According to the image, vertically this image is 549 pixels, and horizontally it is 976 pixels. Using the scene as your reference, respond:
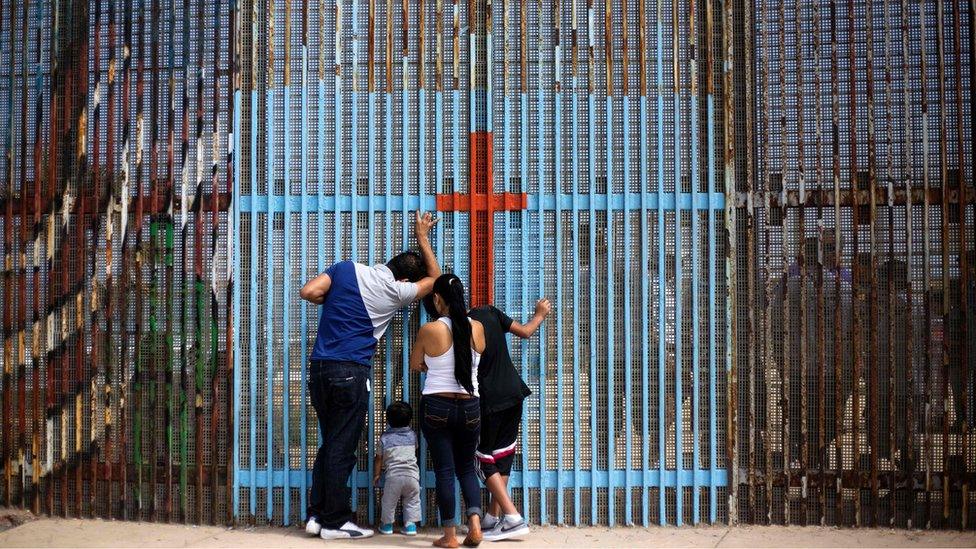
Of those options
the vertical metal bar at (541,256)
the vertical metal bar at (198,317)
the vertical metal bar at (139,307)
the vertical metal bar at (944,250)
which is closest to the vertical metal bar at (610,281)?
the vertical metal bar at (541,256)

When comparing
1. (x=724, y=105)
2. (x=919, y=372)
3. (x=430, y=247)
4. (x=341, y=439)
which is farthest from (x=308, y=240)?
(x=919, y=372)

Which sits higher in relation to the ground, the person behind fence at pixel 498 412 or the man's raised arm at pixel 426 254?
the man's raised arm at pixel 426 254

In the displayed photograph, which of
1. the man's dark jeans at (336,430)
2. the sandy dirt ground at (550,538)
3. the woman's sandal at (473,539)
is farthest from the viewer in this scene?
the man's dark jeans at (336,430)

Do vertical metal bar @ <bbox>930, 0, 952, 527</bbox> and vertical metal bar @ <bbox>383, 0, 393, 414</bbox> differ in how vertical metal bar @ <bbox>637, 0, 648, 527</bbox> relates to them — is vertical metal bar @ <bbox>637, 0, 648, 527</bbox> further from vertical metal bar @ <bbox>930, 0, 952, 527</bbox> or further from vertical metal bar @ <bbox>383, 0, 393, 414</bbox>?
vertical metal bar @ <bbox>930, 0, 952, 527</bbox>

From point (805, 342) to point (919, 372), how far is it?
2.23 feet

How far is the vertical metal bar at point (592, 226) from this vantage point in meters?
5.47

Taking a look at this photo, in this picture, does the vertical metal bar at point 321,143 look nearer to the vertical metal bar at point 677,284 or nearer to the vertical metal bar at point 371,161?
the vertical metal bar at point 371,161

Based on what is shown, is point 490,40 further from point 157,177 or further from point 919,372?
point 919,372

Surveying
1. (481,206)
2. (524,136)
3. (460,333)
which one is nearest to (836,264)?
(524,136)

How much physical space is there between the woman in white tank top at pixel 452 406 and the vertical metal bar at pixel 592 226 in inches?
28.4

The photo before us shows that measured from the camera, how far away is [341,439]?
208 inches

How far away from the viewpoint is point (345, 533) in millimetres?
5277

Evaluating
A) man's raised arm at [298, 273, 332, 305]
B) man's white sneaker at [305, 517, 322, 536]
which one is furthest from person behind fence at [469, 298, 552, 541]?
man's white sneaker at [305, 517, 322, 536]

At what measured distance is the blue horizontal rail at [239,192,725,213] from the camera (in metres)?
5.52
